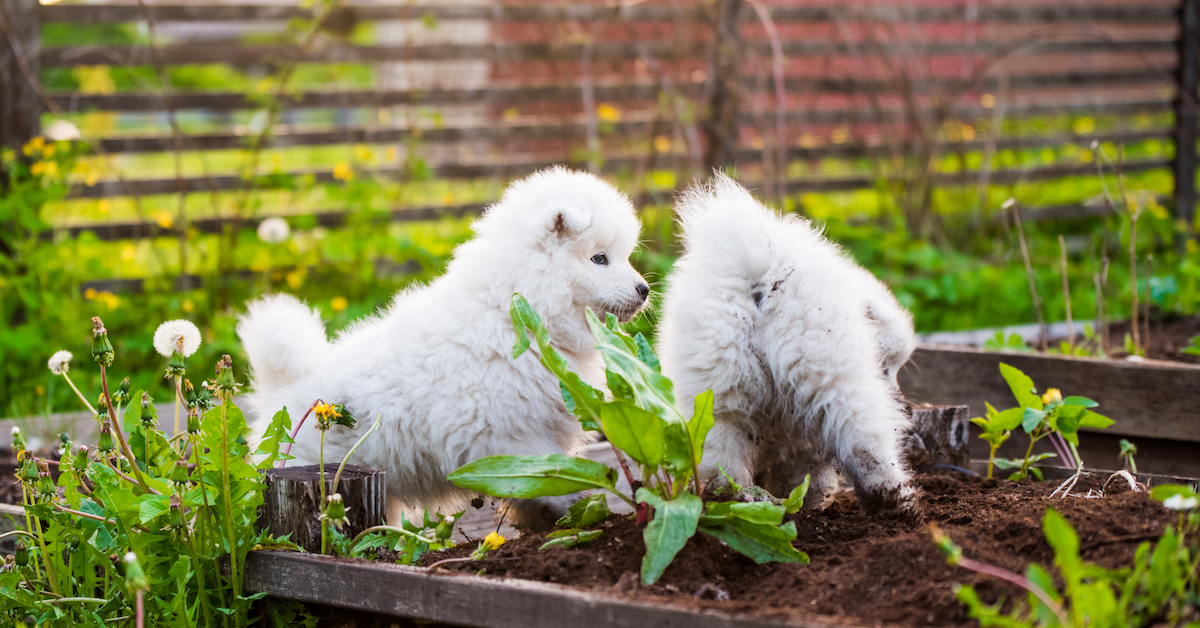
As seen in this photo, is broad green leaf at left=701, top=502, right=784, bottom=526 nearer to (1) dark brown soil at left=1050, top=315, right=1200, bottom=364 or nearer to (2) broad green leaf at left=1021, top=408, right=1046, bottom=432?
(2) broad green leaf at left=1021, top=408, right=1046, bottom=432

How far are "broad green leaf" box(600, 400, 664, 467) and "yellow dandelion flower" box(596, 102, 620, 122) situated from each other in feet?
15.4

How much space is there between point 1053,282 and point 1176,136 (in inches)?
91.0

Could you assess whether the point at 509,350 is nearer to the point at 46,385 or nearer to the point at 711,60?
the point at 46,385

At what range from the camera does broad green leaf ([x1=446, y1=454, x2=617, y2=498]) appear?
1.89 metres

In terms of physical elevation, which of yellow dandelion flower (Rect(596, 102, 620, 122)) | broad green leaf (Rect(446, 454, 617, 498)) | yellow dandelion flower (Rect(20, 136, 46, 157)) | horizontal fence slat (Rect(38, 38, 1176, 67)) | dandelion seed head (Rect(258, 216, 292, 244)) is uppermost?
horizontal fence slat (Rect(38, 38, 1176, 67))

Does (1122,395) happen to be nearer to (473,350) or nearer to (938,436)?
(938,436)

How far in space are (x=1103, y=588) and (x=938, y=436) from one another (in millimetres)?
1466

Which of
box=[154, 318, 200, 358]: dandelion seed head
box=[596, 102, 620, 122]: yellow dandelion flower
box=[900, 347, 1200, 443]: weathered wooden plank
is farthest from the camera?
box=[596, 102, 620, 122]: yellow dandelion flower

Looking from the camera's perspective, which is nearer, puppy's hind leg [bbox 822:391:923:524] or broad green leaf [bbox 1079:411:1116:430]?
puppy's hind leg [bbox 822:391:923:524]

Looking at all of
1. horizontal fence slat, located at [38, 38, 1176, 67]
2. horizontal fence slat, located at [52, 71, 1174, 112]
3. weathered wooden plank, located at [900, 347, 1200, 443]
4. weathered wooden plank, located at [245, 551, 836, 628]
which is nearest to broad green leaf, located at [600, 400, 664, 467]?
weathered wooden plank, located at [245, 551, 836, 628]

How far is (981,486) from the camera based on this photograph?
2.54 meters

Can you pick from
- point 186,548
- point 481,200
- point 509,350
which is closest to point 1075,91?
point 481,200

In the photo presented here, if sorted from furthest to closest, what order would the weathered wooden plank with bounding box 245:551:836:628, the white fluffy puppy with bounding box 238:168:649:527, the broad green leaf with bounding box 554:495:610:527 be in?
the white fluffy puppy with bounding box 238:168:649:527 → the broad green leaf with bounding box 554:495:610:527 → the weathered wooden plank with bounding box 245:551:836:628

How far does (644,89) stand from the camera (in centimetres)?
665
